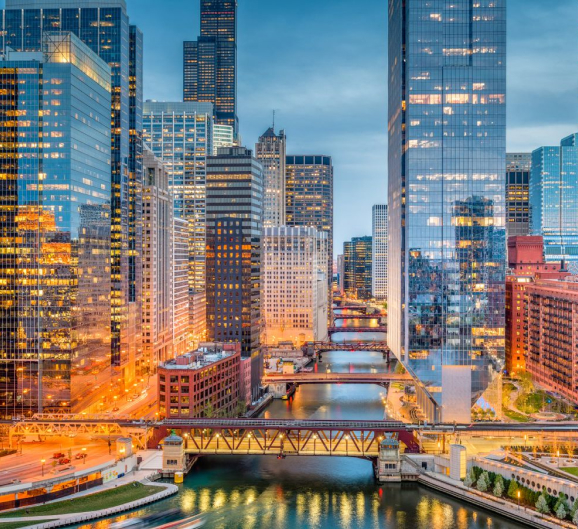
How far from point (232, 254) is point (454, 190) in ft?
197

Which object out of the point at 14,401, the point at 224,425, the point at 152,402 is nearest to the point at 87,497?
the point at 224,425

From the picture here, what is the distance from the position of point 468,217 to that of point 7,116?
91925 millimetres

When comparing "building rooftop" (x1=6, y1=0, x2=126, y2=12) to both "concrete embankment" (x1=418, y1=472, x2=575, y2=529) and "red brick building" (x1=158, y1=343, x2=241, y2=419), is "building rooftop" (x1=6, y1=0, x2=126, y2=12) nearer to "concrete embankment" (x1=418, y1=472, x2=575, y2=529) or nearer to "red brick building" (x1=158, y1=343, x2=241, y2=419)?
"red brick building" (x1=158, y1=343, x2=241, y2=419)

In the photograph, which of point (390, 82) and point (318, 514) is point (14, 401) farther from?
point (390, 82)

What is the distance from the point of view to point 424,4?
465 ft

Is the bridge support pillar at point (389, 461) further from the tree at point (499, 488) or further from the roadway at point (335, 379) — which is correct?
the roadway at point (335, 379)

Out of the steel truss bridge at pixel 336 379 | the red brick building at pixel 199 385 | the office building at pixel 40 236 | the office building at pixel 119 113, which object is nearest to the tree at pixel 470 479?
the red brick building at pixel 199 385

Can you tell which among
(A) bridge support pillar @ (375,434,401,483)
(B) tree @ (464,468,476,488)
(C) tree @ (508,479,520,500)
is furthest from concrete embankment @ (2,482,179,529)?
(C) tree @ (508,479,520,500)

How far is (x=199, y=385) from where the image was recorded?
436ft

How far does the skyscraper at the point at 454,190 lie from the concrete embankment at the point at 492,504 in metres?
30.2

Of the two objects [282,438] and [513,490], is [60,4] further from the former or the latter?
[513,490]

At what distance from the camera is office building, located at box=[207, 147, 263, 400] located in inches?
6885

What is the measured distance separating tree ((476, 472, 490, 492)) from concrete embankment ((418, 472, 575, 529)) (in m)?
1.01

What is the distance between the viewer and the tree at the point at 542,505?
304 ft
